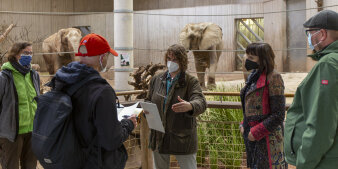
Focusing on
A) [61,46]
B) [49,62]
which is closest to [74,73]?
[61,46]

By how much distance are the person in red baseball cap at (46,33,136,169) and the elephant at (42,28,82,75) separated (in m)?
11.6

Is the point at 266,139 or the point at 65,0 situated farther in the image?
the point at 65,0

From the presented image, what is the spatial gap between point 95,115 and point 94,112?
2 centimetres

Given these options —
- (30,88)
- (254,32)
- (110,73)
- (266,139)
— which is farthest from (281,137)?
(110,73)

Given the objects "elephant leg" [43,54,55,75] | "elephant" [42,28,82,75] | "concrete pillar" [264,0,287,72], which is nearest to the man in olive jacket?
"concrete pillar" [264,0,287,72]

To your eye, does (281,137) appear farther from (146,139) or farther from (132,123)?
(146,139)

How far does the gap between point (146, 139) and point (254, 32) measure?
9900 mm

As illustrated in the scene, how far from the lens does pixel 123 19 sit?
295 inches

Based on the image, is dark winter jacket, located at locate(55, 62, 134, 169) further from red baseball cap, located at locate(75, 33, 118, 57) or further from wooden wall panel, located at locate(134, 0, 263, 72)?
wooden wall panel, located at locate(134, 0, 263, 72)

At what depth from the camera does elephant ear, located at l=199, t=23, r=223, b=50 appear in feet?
46.8

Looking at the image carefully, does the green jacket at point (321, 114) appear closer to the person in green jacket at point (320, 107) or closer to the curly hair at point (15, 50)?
the person in green jacket at point (320, 107)

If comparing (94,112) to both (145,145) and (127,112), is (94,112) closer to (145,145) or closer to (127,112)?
(127,112)

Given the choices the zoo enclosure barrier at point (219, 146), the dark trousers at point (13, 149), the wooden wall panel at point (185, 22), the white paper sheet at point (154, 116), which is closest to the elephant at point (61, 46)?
the wooden wall panel at point (185, 22)

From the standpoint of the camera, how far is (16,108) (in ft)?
13.3
